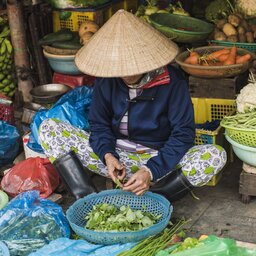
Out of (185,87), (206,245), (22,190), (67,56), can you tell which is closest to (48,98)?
(67,56)

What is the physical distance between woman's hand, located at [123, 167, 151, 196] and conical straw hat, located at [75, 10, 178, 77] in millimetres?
587

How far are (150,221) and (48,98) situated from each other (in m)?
1.88

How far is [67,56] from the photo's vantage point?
18.5 feet

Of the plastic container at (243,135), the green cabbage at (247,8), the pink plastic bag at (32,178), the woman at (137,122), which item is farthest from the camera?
the green cabbage at (247,8)

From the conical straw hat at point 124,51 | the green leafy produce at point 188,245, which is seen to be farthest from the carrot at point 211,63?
the green leafy produce at point 188,245

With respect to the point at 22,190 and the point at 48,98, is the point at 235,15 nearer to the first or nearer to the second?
the point at 48,98

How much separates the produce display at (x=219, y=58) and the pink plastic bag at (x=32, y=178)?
1373 mm

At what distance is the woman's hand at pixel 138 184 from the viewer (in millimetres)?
3730

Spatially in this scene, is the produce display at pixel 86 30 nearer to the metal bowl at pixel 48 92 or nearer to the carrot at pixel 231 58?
the metal bowl at pixel 48 92

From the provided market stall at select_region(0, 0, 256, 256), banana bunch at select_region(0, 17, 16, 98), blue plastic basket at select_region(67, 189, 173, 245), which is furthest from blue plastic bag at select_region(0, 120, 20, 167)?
blue plastic basket at select_region(67, 189, 173, 245)

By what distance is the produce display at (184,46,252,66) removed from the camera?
4.95 meters

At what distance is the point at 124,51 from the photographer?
376 centimetres

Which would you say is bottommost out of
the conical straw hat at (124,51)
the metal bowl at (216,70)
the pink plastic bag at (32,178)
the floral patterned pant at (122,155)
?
the pink plastic bag at (32,178)

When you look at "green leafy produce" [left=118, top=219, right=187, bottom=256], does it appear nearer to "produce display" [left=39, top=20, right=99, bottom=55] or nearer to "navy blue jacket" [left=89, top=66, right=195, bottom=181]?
"navy blue jacket" [left=89, top=66, right=195, bottom=181]
